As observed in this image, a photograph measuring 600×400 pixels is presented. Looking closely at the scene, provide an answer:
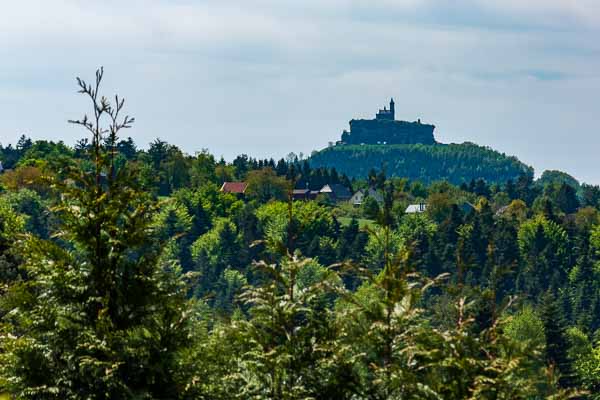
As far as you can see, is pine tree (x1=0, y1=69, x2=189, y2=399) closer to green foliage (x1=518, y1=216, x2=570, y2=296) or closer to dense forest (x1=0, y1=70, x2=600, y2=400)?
dense forest (x1=0, y1=70, x2=600, y2=400)

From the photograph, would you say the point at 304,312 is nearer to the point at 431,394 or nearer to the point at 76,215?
the point at 431,394

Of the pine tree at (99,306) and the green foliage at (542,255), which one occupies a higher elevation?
the pine tree at (99,306)

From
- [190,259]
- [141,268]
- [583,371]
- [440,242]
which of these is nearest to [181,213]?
[190,259]

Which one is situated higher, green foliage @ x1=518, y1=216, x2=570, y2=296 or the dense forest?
the dense forest

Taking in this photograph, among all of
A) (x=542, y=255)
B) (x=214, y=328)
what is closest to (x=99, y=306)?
(x=214, y=328)

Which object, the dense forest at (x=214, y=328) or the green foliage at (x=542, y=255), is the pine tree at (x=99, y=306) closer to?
the dense forest at (x=214, y=328)

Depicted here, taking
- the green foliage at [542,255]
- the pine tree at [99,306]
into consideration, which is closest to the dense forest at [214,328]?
the pine tree at [99,306]

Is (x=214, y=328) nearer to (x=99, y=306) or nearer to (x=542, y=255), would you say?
(x=99, y=306)

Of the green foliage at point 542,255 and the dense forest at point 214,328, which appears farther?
the green foliage at point 542,255

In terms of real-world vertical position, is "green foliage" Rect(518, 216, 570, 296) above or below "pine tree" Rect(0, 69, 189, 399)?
below

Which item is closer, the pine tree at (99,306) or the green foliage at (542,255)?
the pine tree at (99,306)

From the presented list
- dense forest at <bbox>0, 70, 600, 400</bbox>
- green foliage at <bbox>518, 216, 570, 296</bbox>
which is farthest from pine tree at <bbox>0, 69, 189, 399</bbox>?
green foliage at <bbox>518, 216, 570, 296</bbox>

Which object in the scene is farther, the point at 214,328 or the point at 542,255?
the point at 542,255

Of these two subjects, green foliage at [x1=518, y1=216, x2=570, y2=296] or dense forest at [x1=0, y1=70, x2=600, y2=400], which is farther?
green foliage at [x1=518, y1=216, x2=570, y2=296]
